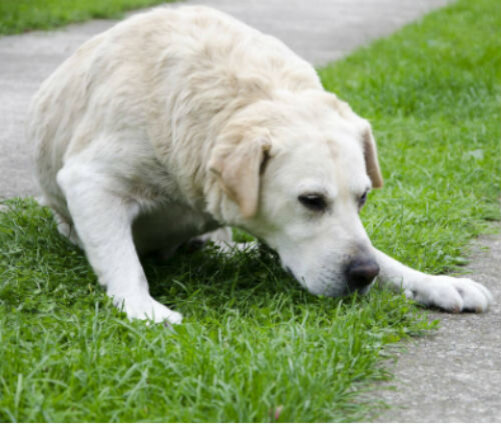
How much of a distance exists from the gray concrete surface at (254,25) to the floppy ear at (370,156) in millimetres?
2280

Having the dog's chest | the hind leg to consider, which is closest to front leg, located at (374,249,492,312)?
the dog's chest

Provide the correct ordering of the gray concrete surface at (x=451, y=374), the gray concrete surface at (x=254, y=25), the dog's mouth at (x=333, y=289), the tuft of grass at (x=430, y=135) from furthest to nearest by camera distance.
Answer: the gray concrete surface at (x=254, y=25), the tuft of grass at (x=430, y=135), the dog's mouth at (x=333, y=289), the gray concrete surface at (x=451, y=374)

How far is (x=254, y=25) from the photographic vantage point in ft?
39.7

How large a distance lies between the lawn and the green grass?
645 cm

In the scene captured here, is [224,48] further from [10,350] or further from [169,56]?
[10,350]

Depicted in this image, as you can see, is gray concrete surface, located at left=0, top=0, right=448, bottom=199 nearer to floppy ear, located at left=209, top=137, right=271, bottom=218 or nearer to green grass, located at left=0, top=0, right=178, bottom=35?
green grass, located at left=0, top=0, right=178, bottom=35

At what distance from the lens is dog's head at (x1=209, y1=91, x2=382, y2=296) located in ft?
10.6

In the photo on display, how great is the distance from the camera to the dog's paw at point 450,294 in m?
3.51

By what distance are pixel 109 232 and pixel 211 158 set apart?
603 mm

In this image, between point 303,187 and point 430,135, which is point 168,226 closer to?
point 303,187

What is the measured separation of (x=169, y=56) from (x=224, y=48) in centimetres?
26

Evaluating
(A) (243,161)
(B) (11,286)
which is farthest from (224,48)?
(B) (11,286)

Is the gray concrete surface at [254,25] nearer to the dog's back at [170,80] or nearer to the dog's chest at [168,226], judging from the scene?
the dog's back at [170,80]

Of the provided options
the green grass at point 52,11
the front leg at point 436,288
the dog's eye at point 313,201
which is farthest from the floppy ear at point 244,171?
the green grass at point 52,11
